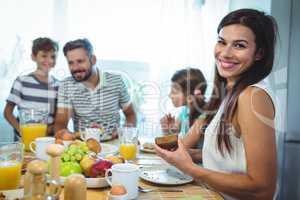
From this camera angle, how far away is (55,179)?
86 cm

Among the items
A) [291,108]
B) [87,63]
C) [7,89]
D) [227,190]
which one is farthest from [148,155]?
[7,89]

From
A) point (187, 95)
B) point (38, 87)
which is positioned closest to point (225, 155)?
point (187, 95)

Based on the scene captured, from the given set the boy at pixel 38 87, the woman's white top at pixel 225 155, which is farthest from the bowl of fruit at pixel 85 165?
the boy at pixel 38 87

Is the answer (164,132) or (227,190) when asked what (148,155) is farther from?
(227,190)

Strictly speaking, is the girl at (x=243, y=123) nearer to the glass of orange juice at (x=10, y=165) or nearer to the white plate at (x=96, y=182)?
the white plate at (x=96, y=182)

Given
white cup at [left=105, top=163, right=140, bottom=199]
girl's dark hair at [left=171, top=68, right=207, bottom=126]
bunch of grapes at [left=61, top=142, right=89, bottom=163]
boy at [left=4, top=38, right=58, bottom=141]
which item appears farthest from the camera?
boy at [left=4, top=38, right=58, bottom=141]

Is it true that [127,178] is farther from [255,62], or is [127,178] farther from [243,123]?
[255,62]

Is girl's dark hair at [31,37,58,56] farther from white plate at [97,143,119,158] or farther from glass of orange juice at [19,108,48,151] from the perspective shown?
white plate at [97,143,119,158]

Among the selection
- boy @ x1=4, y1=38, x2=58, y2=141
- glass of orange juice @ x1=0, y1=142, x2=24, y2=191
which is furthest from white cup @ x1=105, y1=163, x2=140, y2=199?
boy @ x1=4, y1=38, x2=58, y2=141

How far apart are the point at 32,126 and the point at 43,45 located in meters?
1.04

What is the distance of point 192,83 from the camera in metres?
2.37

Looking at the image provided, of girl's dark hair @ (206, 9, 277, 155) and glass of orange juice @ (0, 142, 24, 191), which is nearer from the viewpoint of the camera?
glass of orange juice @ (0, 142, 24, 191)

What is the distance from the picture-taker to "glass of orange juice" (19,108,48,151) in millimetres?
1505

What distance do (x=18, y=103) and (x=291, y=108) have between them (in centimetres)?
193
